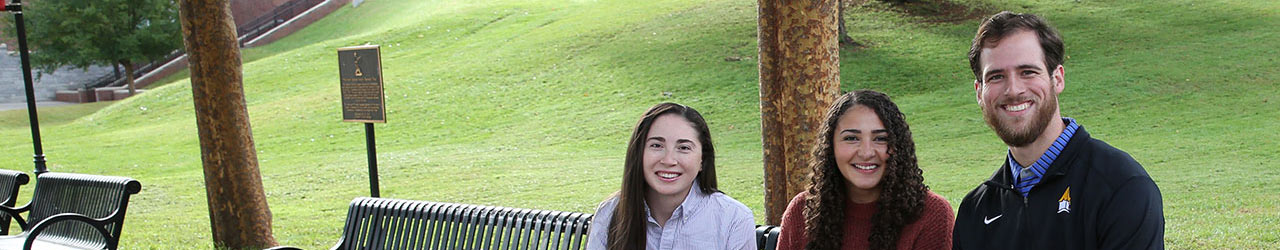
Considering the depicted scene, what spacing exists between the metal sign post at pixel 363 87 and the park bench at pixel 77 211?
1.71 meters

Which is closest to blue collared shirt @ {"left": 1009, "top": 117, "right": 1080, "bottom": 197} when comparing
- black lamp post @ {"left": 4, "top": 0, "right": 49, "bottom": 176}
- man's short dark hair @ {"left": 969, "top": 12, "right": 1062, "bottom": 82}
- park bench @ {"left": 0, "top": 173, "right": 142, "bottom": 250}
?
man's short dark hair @ {"left": 969, "top": 12, "right": 1062, "bottom": 82}

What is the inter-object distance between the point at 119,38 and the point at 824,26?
126ft

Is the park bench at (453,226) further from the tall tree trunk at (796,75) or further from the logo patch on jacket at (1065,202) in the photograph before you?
the logo patch on jacket at (1065,202)

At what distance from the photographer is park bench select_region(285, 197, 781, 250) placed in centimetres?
518

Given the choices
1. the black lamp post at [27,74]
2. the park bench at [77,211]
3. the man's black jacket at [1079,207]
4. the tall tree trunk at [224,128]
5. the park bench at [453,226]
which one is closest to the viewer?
the man's black jacket at [1079,207]

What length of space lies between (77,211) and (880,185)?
7.23m

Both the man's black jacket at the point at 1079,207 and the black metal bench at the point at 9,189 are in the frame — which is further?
the black metal bench at the point at 9,189

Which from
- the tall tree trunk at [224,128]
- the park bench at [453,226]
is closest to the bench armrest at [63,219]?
the tall tree trunk at [224,128]

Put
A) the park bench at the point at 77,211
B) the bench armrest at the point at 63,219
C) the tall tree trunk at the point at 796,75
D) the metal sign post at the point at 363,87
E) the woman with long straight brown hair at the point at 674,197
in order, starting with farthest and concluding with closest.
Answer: the park bench at the point at 77,211, the metal sign post at the point at 363,87, the bench armrest at the point at 63,219, the tall tree trunk at the point at 796,75, the woman with long straight brown hair at the point at 674,197

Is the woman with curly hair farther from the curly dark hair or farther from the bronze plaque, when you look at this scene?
the bronze plaque

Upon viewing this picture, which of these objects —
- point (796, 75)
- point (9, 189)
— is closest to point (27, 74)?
point (9, 189)

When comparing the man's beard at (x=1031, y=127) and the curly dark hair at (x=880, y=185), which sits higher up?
the man's beard at (x=1031, y=127)

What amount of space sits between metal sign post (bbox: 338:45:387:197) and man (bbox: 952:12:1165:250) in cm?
525

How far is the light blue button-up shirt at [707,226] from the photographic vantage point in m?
3.45
